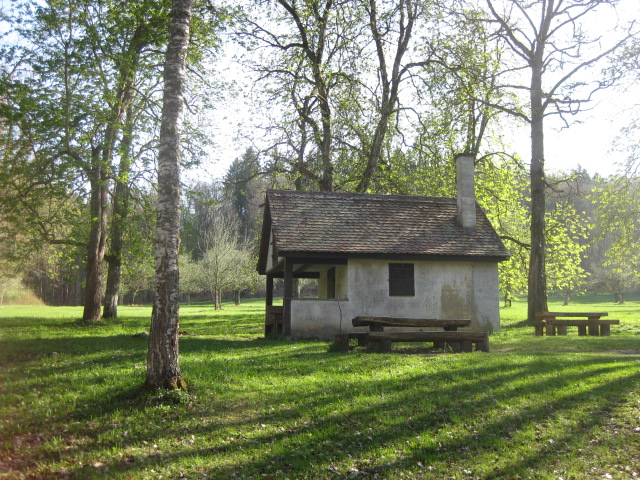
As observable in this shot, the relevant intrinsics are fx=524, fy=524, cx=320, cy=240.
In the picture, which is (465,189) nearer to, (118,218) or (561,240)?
(561,240)

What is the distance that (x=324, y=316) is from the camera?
18.5m

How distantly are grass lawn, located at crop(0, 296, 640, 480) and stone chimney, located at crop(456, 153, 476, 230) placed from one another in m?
10.3

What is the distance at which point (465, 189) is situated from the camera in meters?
21.5

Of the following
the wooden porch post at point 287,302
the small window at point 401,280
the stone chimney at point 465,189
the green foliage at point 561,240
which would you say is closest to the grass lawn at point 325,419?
the wooden porch post at point 287,302

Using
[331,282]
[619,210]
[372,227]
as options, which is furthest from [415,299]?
[619,210]

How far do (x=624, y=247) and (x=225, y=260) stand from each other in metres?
35.4

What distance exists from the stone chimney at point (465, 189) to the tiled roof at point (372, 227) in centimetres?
49

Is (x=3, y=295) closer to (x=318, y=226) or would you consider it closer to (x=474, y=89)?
(x=318, y=226)

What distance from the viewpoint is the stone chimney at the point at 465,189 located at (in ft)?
70.0

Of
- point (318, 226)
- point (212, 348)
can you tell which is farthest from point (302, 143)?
point (212, 348)

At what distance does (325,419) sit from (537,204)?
2021cm

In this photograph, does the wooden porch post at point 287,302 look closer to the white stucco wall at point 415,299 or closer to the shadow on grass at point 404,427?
the white stucco wall at point 415,299

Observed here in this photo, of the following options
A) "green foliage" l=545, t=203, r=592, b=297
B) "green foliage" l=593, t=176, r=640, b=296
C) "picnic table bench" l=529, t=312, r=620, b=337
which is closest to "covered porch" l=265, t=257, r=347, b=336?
"picnic table bench" l=529, t=312, r=620, b=337

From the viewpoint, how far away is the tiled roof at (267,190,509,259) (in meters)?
18.9
